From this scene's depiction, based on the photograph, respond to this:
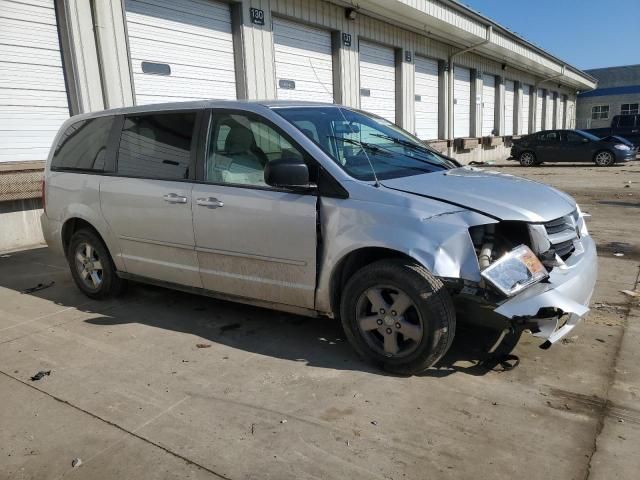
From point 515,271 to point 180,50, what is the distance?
8331mm

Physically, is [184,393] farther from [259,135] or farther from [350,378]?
[259,135]

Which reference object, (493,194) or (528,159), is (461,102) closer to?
(528,159)

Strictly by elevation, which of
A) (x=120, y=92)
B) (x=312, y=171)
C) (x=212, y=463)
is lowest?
(x=212, y=463)

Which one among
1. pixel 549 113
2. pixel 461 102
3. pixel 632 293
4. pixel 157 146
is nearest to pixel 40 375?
pixel 157 146

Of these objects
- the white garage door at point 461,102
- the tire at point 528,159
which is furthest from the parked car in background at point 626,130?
the white garage door at point 461,102

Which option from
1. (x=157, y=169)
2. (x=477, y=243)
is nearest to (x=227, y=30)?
(x=157, y=169)

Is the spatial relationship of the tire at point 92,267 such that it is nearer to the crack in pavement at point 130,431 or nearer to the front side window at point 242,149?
the crack in pavement at point 130,431

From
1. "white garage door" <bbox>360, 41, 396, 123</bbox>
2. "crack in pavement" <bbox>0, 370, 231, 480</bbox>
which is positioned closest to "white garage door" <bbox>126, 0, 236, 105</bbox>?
"white garage door" <bbox>360, 41, 396, 123</bbox>

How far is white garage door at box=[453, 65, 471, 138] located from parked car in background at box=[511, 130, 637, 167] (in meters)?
2.21

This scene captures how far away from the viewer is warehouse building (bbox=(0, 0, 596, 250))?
7.79 meters

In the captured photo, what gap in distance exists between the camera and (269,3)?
36.2ft

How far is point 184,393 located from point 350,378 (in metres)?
1.06

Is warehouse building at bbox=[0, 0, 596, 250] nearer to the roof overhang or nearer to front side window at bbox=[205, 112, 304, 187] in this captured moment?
the roof overhang

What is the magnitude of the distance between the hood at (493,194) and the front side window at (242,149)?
886mm
